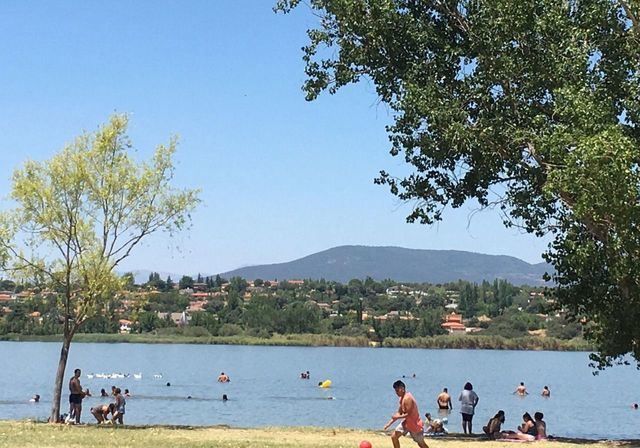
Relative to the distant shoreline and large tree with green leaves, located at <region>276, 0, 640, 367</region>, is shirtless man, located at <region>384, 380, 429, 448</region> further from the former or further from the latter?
the distant shoreline

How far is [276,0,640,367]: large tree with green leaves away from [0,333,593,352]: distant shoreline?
13873 cm

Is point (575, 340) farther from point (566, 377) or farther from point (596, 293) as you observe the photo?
point (596, 293)

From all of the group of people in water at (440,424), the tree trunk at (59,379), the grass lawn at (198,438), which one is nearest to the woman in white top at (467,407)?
the group of people in water at (440,424)

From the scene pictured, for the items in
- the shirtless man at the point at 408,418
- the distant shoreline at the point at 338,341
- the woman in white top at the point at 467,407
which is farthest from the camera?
the distant shoreline at the point at 338,341

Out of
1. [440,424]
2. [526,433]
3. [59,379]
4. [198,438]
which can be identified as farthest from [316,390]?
[198,438]

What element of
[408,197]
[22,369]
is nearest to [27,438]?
[408,197]

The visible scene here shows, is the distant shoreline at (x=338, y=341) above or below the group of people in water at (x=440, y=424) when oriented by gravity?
above

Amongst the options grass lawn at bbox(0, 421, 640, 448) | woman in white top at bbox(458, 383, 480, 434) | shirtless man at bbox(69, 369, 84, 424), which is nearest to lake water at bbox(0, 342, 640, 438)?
woman in white top at bbox(458, 383, 480, 434)

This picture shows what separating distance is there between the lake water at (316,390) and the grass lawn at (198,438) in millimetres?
16370

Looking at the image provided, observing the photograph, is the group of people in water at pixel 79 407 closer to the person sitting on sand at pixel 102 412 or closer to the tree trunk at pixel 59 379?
the person sitting on sand at pixel 102 412

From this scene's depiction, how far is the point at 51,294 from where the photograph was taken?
102ft

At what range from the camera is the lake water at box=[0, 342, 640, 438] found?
4997 cm

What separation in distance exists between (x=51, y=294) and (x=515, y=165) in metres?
15.1

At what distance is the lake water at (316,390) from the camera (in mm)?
49969
